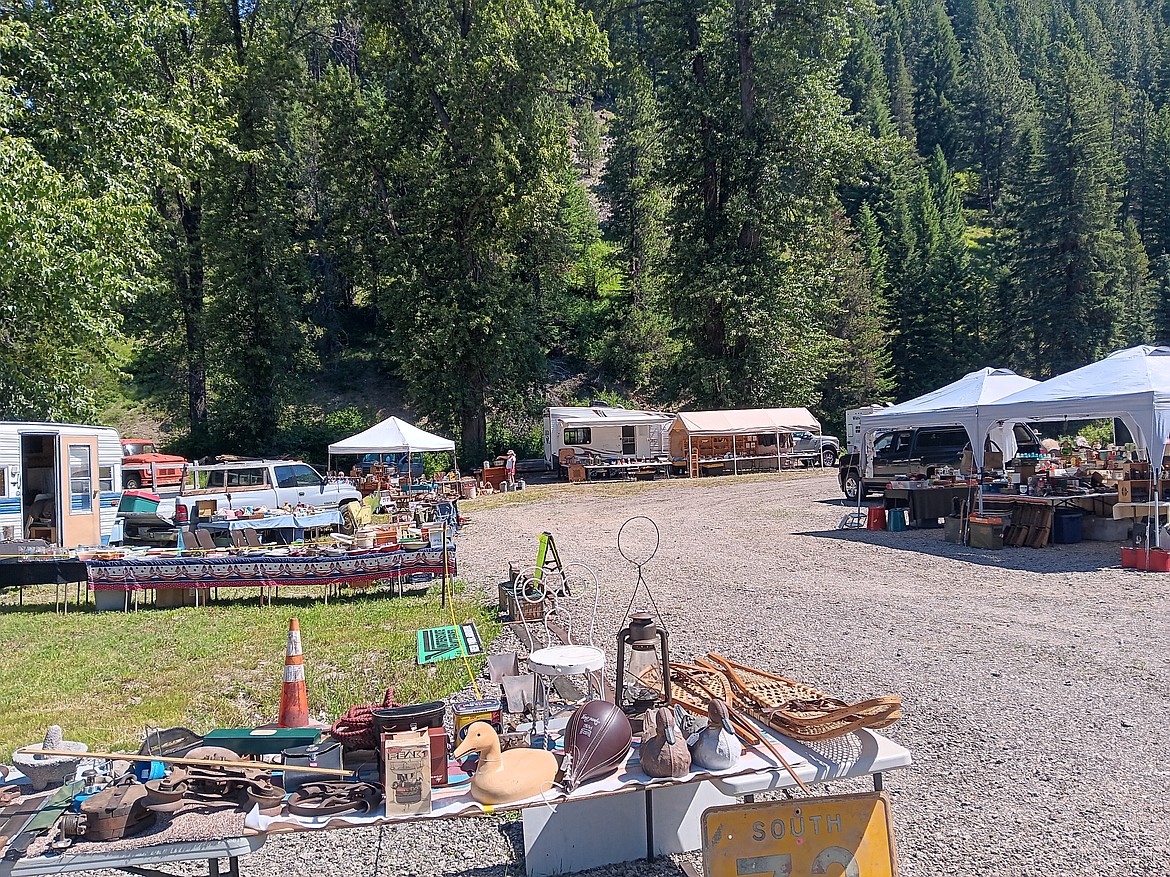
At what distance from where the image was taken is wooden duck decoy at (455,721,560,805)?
12.1ft

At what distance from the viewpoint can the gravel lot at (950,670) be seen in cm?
436

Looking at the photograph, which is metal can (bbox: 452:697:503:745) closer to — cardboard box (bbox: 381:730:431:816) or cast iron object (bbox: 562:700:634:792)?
cast iron object (bbox: 562:700:634:792)

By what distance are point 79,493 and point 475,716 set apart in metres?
14.0

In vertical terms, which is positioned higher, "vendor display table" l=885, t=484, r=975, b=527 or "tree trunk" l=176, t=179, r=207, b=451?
"tree trunk" l=176, t=179, r=207, b=451

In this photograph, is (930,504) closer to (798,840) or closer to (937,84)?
(798,840)

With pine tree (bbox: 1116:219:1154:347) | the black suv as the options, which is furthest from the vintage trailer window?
pine tree (bbox: 1116:219:1154:347)

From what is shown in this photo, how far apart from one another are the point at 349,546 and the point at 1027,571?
9005 millimetres

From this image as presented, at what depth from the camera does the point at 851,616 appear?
30.7 ft

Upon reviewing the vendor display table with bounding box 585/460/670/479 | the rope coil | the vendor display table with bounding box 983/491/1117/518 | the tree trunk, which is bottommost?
the rope coil

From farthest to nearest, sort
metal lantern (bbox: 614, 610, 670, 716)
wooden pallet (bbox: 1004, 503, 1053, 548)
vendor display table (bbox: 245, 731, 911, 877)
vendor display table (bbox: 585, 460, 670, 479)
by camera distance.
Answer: vendor display table (bbox: 585, 460, 670, 479)
wooden pallet (bbox: 1004, 503, 1053, 548)
metal lantern (bbox: 614, 610, 670, 716)
vendor display table (bbox: 245, 731, 911, 877)

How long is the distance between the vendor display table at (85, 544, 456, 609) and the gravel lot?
1344mm

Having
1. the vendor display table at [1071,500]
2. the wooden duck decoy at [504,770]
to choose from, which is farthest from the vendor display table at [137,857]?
the vendor display table at [1071,500]

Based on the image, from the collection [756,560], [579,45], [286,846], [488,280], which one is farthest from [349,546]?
[579,45]

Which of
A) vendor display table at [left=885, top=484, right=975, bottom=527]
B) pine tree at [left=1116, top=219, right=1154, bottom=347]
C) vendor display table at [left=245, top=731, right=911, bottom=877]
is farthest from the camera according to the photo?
pine tree at [left=1116, top=219, right=1154, bottom=347]
